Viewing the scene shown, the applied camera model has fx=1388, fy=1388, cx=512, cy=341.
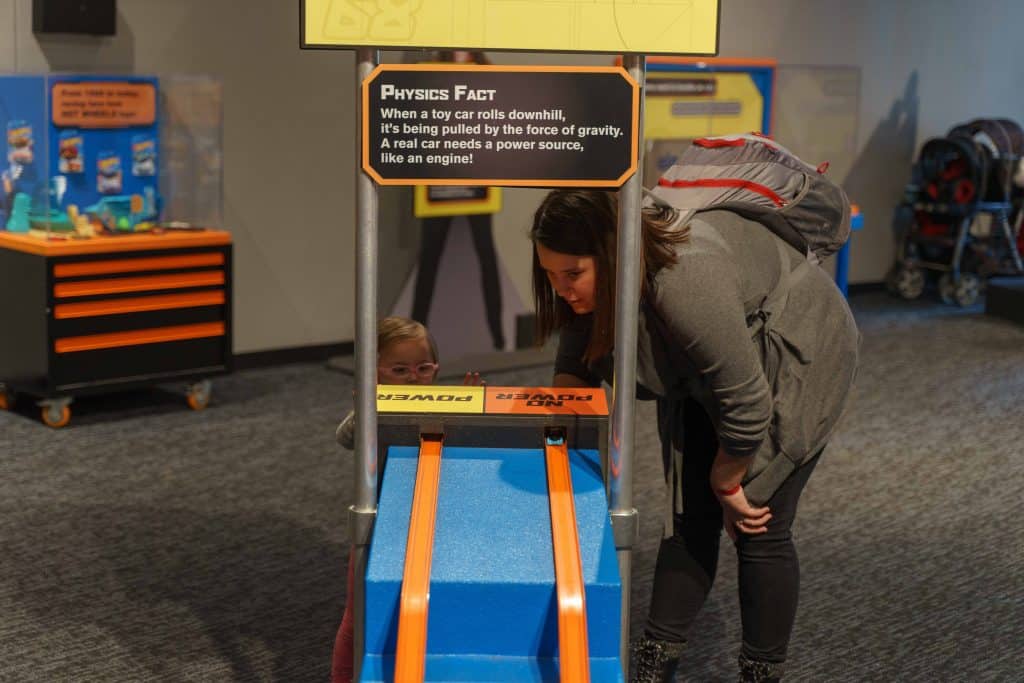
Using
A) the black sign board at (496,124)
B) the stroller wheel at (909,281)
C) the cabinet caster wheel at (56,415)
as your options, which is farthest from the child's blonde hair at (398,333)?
the stroller wheel at (909,281)

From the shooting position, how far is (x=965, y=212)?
795 cm

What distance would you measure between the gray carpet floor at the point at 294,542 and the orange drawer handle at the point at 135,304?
0.38 m

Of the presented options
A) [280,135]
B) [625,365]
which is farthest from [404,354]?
[280,135]

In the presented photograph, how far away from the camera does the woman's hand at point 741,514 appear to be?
2.30 m

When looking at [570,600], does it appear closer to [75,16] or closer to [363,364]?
[363,364]

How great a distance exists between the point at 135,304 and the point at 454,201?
5.65 feet

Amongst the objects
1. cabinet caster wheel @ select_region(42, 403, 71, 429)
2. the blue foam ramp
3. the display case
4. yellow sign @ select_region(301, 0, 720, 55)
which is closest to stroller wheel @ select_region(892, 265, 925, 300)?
the display case

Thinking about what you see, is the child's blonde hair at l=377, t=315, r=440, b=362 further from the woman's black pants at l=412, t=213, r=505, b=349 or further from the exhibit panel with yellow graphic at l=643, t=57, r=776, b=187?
the exhibit panel with yellow graphic at l=643, t=57, r=776, b=187

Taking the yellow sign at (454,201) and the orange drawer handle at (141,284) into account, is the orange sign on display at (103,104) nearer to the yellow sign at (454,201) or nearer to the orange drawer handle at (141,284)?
the orange drawer handle at (141,284)

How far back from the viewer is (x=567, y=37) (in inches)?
70.6

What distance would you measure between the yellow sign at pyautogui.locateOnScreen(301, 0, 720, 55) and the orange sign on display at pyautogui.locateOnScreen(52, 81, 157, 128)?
345 cm

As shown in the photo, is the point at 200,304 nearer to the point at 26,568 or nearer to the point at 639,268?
the point at 26,568

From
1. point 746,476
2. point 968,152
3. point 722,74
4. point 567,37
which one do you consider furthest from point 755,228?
point 968,152

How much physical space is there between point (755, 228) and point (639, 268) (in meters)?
0.45
